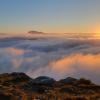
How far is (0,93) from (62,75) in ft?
425

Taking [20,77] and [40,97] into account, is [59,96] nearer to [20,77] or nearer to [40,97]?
[40,97]

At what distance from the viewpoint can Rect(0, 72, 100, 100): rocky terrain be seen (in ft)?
132

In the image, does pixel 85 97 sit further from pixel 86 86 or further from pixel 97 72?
pixel 97 72

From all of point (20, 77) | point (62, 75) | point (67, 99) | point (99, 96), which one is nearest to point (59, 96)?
point (67, 99)

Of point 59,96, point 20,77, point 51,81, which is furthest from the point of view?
point 20,77

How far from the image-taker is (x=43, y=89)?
1759 inches

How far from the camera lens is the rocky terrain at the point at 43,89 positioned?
40.1 metres

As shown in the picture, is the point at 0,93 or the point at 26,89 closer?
the point at 0,93

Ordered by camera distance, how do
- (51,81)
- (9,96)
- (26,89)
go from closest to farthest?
(9,96), (26,89), (51,81)

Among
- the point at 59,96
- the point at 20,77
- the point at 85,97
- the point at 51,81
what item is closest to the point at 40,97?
the point at 59,96

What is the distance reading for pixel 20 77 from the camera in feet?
173

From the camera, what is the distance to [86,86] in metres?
47.8

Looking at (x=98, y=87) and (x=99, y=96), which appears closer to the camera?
(x=99, y=96)

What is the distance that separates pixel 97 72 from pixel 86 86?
408 feet
